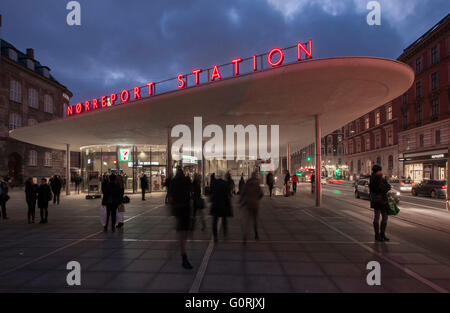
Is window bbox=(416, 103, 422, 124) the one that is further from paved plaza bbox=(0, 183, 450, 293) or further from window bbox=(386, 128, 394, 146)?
paved plaza bbox=(0, 183, 450, 293)

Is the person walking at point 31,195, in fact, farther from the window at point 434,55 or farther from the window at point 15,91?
the window at point 434,55

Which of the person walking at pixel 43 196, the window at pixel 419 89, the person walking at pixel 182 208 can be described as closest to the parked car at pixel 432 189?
the person walking at pixel 182 208

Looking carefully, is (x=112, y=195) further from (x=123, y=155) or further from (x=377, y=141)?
(x=377, y=141)

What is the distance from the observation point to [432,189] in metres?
20.7

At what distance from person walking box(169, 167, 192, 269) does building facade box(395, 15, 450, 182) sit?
37.4m

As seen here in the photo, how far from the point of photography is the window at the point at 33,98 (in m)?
39.5

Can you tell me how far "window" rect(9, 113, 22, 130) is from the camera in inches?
1411

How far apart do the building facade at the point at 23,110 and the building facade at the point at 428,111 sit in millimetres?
54676

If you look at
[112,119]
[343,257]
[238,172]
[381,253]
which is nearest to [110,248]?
[343,257]

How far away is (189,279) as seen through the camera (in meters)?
4.50

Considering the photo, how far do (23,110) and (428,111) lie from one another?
5864cm

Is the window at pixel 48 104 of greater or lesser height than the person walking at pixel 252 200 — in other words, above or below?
above

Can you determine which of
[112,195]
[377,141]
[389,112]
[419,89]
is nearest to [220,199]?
[112,195]
